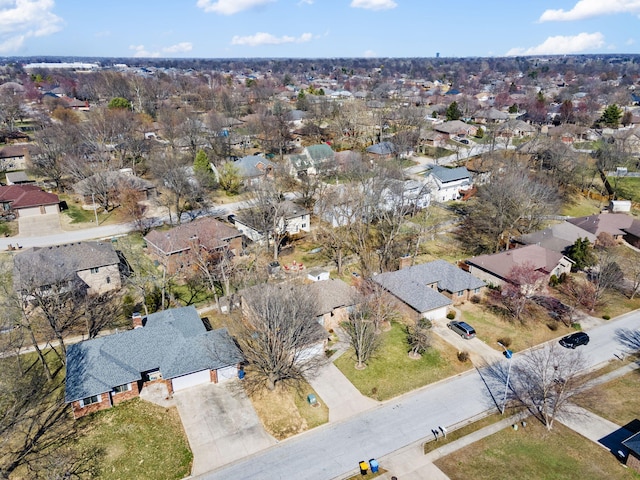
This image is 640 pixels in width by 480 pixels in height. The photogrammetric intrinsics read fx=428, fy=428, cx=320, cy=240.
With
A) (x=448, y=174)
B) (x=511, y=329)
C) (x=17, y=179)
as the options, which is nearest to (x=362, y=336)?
(x=511, y=329)

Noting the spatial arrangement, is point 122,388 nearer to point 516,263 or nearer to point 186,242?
point 186,242

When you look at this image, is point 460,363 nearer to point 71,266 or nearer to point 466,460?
point 466,460

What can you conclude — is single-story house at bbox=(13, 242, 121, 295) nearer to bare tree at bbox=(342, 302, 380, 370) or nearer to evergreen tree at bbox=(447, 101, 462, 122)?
bare tree at bbox=(342, 302, 380, 370)

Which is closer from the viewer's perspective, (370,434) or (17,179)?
(370,434)

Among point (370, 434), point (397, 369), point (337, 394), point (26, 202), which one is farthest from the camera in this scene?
point (26, 202)

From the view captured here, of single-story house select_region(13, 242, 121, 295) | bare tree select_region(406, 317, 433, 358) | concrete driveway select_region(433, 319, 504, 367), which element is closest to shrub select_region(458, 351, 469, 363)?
concrete driveway select_region(433, 319, 504, 367)

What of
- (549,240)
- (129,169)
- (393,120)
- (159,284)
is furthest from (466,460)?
(393,120)

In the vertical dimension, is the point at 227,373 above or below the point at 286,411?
above
